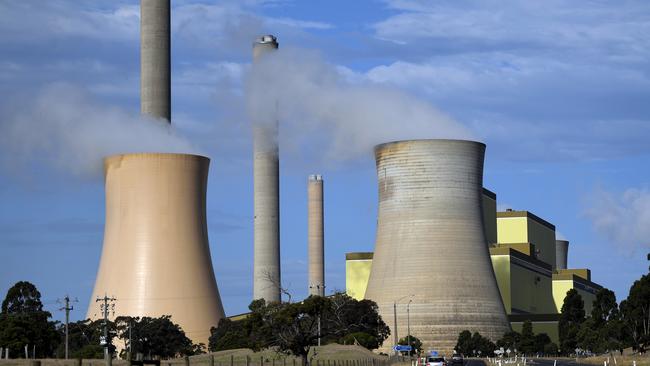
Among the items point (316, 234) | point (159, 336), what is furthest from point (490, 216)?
point (159, 336)

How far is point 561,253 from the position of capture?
183875 millimetres

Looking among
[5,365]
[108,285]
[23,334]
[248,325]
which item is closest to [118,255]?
→ [108,285]

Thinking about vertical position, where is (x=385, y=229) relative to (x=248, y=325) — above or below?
above

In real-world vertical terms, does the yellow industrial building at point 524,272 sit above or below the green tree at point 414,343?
above

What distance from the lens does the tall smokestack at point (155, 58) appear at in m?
80.0

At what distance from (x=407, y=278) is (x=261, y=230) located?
19065mm

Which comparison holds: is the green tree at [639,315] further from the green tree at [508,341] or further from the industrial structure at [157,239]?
the industrial structure at [157,239]

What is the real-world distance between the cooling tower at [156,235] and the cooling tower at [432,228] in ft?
66.3

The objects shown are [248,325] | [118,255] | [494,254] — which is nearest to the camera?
[248,325]

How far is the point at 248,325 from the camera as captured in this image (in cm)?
4609

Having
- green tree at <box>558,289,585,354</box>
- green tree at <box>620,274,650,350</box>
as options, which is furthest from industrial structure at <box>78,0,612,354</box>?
green tree at <box>620,274,650,350</box>

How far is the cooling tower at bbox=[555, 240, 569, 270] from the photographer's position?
180875 millimetres

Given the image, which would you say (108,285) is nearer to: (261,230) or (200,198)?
(200,198)

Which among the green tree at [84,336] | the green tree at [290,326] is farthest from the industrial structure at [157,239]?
the green tree at [290,326]
